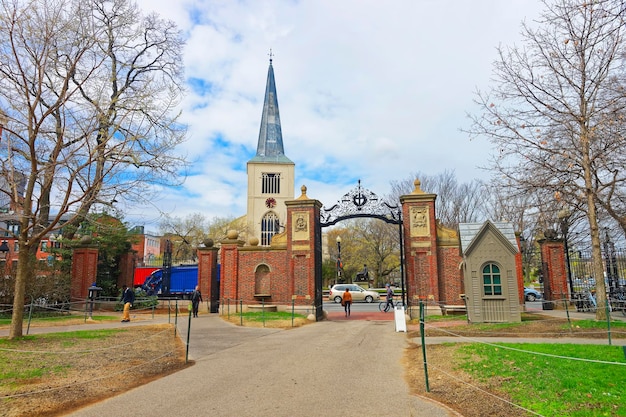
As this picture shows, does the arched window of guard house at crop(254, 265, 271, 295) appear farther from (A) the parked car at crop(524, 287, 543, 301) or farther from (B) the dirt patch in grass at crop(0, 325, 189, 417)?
(A) the parked car at crop(524, 287, 543, 301)

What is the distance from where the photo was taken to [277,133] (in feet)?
245

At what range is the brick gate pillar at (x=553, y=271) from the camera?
805 inches

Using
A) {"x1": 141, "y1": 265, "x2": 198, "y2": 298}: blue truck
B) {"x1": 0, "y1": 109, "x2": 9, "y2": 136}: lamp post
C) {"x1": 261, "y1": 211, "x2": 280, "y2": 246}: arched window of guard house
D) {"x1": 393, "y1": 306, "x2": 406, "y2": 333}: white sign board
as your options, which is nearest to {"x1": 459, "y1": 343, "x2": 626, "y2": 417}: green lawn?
{"x1": 393, "y1": 306, "x2": 406, "y2": 333}: white sign board

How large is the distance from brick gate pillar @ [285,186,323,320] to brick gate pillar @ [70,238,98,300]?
1041 cm

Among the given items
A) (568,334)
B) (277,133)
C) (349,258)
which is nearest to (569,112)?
(568,334)

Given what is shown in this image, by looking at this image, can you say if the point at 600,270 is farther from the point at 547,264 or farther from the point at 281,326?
the point at 281,326

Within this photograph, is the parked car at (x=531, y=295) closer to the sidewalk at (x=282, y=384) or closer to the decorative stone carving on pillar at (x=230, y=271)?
the decorative stone carving on pillar at (x=230, y=271)

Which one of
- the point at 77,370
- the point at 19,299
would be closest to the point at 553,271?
the point at 77,370

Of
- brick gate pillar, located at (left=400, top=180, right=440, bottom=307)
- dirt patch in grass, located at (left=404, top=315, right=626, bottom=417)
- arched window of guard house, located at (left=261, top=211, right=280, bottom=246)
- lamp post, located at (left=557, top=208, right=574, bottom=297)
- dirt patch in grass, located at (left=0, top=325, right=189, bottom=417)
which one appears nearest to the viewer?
dirt patch in grass, located at (left=404, top=315, right=626, bottom=417)

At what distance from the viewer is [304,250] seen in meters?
20.9

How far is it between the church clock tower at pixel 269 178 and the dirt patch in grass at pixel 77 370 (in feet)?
179

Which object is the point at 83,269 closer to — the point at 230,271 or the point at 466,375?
the point at 230,271

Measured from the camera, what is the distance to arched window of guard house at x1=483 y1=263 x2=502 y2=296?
15.2m

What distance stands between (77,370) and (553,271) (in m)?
20.5
